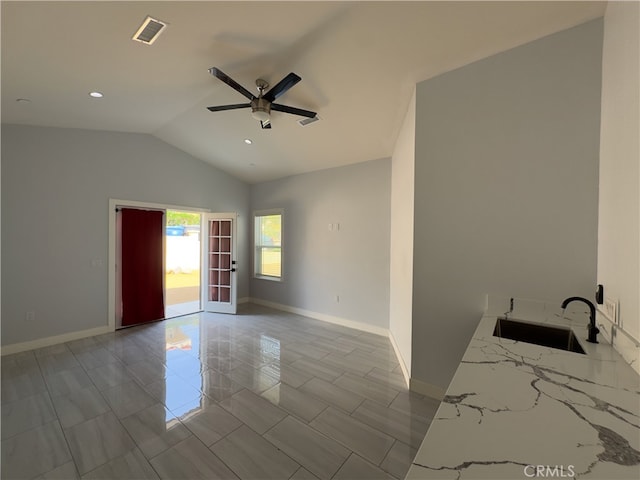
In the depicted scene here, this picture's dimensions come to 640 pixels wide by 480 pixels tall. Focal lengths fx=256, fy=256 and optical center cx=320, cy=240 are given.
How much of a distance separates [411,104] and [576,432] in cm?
279

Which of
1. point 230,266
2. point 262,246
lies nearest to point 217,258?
point 230,266

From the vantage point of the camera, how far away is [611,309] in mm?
1475

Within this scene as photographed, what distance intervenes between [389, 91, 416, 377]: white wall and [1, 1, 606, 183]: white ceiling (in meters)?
0.37

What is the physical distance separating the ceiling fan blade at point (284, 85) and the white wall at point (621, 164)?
200 centimetres

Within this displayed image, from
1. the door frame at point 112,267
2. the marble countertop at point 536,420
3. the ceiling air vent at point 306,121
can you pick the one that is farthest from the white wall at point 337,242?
the marble countertop at point 536,420

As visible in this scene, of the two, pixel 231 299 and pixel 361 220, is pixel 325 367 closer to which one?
pixel 361 220

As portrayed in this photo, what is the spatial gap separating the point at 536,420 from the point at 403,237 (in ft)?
7.43

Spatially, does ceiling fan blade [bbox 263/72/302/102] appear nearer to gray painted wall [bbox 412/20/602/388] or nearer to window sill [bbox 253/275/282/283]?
gray painted wall [bbox 412/20/602/388]

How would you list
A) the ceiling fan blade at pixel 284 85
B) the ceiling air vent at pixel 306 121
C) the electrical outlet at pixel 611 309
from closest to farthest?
the electrical outlet at pixel 611 309 → the ceiling fan blade at pixel 284 85 → the ceiling air vent at pixel 306 121

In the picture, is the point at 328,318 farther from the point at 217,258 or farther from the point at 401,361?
the point at 217,258

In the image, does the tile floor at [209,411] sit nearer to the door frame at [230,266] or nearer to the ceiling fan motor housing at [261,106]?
the door frame at [230,266]

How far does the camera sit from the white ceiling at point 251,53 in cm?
179

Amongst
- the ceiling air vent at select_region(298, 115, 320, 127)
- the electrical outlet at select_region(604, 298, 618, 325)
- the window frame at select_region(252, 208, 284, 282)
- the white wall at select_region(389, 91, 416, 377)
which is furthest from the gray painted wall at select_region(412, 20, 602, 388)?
the window frame at select_region(252, 208, 284, 282)

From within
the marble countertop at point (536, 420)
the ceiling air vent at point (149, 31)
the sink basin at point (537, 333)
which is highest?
the ceiling air vent at point (149, 31)
